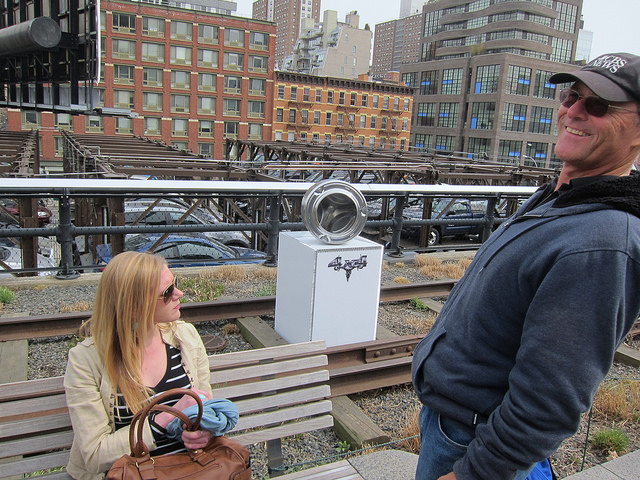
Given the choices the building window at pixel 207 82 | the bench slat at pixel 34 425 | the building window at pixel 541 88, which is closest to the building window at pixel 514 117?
the building window at pixel 541 88

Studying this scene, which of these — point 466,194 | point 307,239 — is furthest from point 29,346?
point 466,194

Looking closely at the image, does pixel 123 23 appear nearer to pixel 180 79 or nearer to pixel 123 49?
pixel 123 49

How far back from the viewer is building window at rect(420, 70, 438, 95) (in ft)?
294

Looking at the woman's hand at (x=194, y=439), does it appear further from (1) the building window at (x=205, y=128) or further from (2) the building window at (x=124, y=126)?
(1) the building window at (x=205, y=128)

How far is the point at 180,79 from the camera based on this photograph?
217 ft

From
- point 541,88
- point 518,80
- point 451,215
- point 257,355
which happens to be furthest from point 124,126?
point 257,355

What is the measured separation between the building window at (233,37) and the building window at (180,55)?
5019 millimetres

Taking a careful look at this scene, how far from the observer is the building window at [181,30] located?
65.0 meters

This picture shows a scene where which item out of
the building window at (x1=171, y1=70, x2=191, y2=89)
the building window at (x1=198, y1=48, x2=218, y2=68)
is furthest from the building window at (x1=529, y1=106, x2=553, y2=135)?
the building window at (x1=171, y1=70, x2=191, y2=89)

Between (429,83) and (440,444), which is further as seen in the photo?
(429,83)

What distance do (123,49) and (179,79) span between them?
7145 millimetres

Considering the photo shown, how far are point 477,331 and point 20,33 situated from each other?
7414 mm

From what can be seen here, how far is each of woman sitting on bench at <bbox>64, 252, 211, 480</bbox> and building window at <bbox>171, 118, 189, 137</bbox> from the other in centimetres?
6756

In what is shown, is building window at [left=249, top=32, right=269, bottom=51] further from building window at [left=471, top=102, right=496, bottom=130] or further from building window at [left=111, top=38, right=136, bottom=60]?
building window at [left=471, top=102, right=496, bottom=130]
